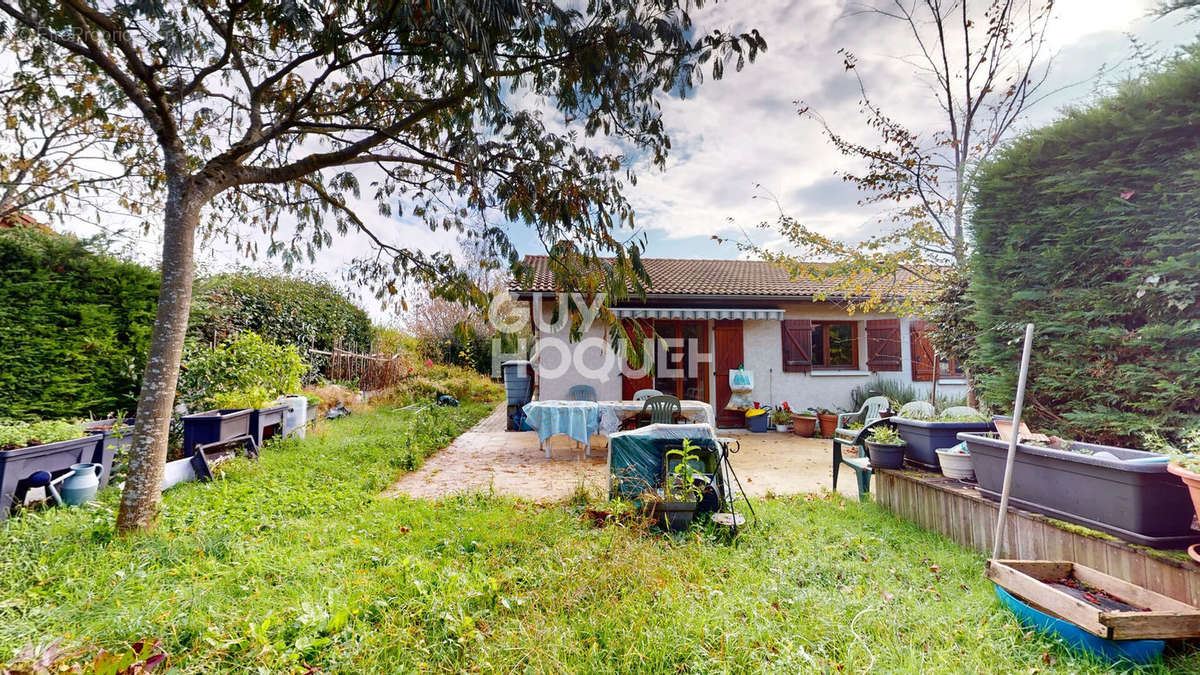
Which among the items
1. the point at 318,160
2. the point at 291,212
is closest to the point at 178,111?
the point at 291,212

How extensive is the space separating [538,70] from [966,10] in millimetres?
7995

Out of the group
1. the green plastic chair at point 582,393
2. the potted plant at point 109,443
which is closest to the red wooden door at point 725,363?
the green plastic chair at point 582,393

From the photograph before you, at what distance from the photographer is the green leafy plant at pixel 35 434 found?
448cm

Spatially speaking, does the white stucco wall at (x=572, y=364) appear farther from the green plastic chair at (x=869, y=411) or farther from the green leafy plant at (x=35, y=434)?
the green leafy plant at (x=35, y=434)

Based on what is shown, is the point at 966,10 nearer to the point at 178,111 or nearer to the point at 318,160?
the point at 318,160

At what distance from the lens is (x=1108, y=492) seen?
2939mm

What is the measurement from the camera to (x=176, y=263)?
163 inches

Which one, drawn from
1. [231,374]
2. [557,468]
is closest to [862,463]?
[557,468]

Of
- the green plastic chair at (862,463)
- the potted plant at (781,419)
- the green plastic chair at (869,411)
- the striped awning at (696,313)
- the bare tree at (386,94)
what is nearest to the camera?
the bare tree at (386,94)

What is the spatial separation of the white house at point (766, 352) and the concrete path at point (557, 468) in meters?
1.78

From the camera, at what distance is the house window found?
1300cm

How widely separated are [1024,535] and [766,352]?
924 cm

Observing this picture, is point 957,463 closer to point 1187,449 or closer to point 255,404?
point 1187,449

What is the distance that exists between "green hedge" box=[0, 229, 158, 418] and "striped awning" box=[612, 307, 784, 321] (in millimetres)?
9196
